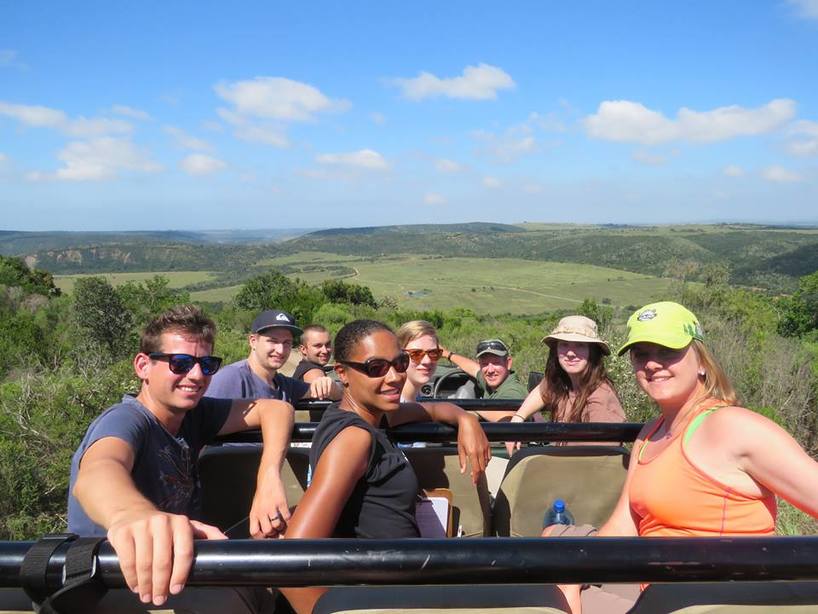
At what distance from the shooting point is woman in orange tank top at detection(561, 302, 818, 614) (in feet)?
5.53

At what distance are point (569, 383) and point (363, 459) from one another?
6.73ft

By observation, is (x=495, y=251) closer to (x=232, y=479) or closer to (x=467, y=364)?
(x=467, y=364)

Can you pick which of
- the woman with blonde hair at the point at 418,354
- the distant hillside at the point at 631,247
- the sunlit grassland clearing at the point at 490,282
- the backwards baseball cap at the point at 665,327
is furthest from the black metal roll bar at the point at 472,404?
the distant hillside at the point at 631,247

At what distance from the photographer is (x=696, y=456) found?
6.02 ft

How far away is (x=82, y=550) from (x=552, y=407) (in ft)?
9.11

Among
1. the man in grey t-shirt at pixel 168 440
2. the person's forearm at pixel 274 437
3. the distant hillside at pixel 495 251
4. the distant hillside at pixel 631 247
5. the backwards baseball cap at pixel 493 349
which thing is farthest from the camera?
the distant hillside at pixel 495 251

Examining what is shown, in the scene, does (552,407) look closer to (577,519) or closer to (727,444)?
(577,519)

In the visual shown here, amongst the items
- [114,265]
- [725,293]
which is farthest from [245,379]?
[114,265]

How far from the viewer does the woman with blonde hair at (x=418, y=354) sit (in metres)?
3.82

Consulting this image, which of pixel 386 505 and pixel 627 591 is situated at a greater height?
pixel 386 505

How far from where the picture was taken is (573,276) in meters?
105

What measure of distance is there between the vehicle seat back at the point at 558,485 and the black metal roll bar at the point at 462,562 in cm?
128

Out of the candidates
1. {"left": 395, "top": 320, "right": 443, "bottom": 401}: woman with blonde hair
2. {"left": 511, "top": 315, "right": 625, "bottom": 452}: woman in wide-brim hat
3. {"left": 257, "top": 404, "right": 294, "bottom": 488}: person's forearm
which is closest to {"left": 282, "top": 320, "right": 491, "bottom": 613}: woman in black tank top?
{"left": 257, "top": 404, "right": 294, "bottom": 488}: person's forearm

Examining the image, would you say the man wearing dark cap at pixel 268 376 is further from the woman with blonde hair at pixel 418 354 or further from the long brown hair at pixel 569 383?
the long brown hair at pixel 569 383
